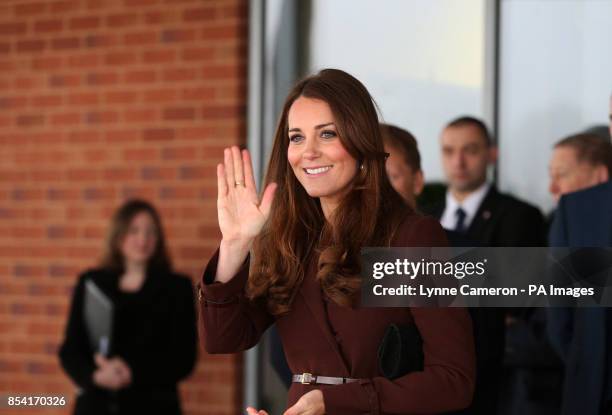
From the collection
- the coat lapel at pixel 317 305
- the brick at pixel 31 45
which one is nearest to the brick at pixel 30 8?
the brick at pixel 31 45

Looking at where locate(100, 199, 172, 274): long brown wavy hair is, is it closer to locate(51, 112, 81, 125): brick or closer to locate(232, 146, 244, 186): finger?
locate(51, 112, 81, 125): brick

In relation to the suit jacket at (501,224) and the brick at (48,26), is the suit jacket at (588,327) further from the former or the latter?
the brick at (48,26)

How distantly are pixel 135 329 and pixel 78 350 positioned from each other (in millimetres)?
317

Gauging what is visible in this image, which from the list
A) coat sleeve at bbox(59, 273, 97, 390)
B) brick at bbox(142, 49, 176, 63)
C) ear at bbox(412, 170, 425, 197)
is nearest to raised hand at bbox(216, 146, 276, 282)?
ear at bbox(412, 170, 425, 197)

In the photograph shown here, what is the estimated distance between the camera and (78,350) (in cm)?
456

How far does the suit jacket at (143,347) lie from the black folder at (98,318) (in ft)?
0.08

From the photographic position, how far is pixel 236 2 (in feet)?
16.2

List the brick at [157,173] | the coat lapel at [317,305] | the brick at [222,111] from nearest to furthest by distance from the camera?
the coat lapel at [317,305] < the brick at [222,111] < the brick at [157,173]

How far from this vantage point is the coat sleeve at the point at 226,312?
7.35ft

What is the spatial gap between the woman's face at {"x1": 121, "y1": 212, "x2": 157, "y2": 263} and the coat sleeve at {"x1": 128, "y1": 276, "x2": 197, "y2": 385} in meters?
0.22

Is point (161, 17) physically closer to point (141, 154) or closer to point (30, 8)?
point (141, 154)

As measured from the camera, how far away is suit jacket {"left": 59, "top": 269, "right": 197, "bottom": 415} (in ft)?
14.5

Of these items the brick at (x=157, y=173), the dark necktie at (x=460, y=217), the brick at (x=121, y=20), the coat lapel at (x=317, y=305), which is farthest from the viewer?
the brick at (x=121, y=20)

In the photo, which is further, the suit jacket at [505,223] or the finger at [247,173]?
the suit jacket at [505,223]
